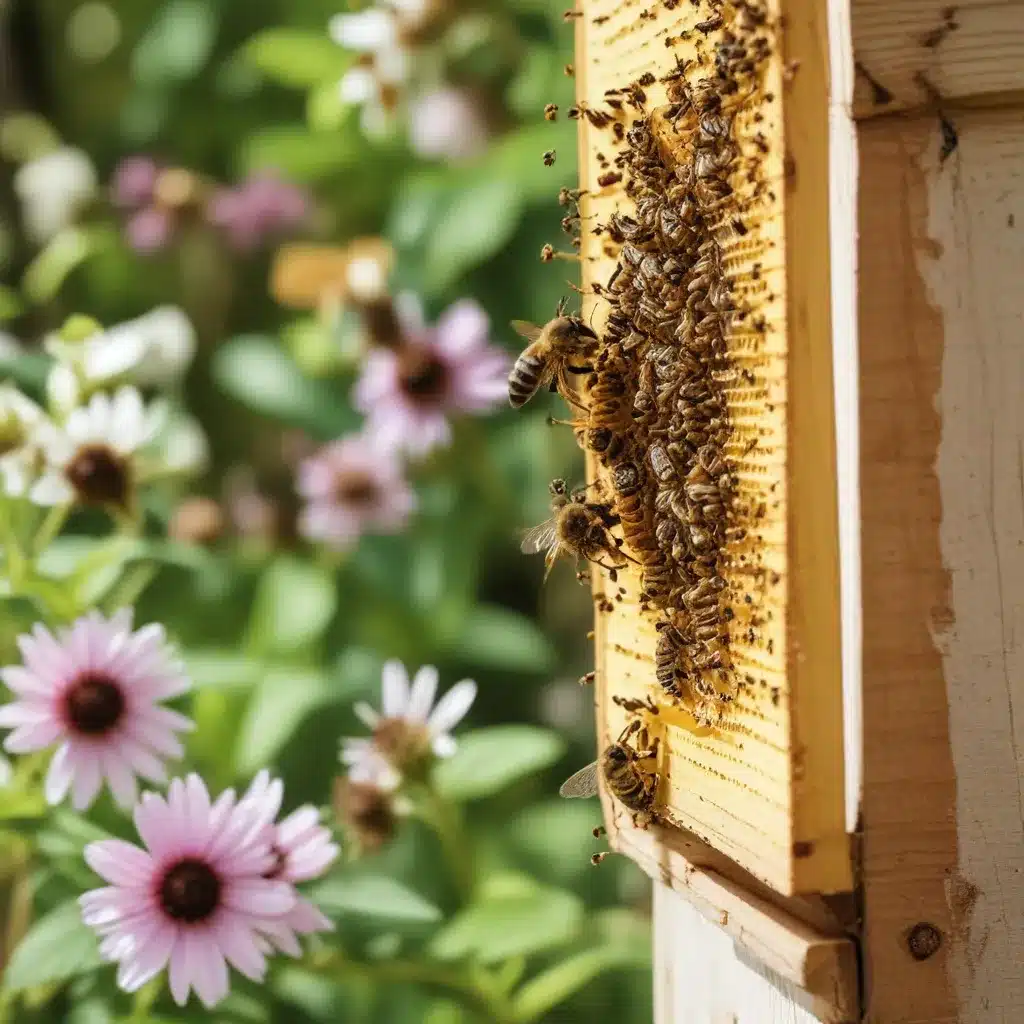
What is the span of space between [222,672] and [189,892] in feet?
1.84

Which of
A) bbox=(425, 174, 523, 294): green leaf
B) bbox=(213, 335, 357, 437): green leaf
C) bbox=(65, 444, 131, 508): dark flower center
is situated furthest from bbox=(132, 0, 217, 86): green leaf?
bbox=(65, 444, 131, 508): dark flower center

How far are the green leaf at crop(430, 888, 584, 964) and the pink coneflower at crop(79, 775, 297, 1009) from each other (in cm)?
32

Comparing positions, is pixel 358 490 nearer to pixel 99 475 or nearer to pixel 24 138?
pixel 99 475

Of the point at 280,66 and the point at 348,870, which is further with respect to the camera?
the point at 280,66

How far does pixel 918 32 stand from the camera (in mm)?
909

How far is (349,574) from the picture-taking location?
2.50m

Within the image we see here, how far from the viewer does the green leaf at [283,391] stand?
255cm

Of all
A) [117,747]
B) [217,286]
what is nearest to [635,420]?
[117,747]

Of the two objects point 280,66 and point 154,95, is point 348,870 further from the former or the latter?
point 154,95

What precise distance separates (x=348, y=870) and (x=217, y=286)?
168 cm

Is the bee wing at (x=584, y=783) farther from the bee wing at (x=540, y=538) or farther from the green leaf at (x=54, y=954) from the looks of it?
the green leaf at (x=54, y=954)

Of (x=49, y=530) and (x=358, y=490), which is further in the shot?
(x=358, y=490)

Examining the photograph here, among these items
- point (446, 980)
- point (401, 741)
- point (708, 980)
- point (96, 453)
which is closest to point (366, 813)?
point (401, 741)

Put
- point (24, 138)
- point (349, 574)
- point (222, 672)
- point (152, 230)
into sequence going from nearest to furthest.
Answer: point (222, 672)
point (349, 574)
point (152, 230)
point (24, 138)
